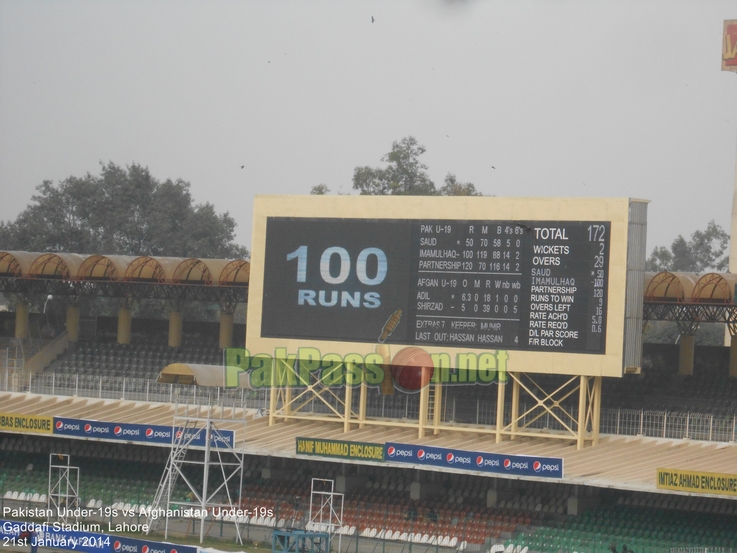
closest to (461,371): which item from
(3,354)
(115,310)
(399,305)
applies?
(399,305)

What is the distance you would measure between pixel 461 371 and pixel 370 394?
15.7 feet

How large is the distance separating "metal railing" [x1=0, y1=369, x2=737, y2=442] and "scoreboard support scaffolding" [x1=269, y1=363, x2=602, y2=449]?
38cm

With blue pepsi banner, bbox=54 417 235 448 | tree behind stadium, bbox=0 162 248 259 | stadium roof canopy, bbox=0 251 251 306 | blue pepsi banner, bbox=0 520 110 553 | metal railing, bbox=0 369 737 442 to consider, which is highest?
tree behind stadium, bbox=0 162 248 259

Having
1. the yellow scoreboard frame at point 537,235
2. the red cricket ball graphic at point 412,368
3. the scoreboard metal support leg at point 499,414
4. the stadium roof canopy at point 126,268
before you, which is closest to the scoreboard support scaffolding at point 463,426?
the scoreboard metal support leg at point 499,414

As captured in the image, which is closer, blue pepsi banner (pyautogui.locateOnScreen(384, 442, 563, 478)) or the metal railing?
blue pepsi banner (pyautogui.locateOnScreen(384, 442, 563, 478))

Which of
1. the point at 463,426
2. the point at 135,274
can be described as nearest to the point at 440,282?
the point at 463,426

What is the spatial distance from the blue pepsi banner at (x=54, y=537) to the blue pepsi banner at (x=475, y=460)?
29.9 ft

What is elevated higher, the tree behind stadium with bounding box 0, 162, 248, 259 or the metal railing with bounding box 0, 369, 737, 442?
the tree behind stadium with bounding box 0, 162, 248, 259

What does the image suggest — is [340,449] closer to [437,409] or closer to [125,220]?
[437,409]

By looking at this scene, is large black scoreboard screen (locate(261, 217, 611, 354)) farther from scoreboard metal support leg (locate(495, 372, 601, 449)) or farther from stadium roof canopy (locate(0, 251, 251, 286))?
stadium roof canopy (locate(0, 251, 251, 286))

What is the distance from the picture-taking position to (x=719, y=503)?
32.7 m

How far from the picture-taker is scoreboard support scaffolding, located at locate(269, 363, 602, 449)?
34625mm

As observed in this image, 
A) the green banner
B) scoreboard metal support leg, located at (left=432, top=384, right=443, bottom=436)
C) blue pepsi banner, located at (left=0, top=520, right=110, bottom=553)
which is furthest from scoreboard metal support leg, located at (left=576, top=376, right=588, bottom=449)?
blue pepsi banner, located at (left=0, top=520, right=110, bottom=553)

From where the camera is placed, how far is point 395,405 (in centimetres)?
3956
